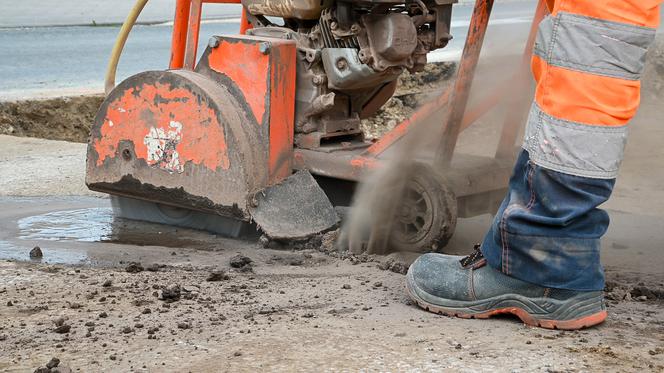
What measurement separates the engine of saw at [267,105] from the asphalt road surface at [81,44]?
581 mm

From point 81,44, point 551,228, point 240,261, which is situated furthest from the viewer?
point 81,44

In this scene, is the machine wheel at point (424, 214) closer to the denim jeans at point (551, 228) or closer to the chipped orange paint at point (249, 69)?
the chipped orange paint at point (249, 69)

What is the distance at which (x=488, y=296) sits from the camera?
280 cm

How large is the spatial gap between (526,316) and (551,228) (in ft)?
0.94

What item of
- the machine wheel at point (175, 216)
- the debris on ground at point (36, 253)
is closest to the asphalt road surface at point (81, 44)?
the machine wheel at point (175, 216)

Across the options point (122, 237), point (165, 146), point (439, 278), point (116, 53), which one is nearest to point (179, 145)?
point (165, 146)

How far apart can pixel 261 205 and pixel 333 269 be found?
0.51 m

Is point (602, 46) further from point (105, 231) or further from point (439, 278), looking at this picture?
point (105, 231)

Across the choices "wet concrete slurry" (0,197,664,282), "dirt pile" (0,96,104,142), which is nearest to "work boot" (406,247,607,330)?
"wet concrete slurry" (0,197,664,282)

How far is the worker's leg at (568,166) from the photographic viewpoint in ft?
8.18

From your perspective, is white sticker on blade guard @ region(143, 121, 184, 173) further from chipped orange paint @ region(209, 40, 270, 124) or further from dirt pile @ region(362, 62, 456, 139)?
dirt pile @ region(362, 62, 456, 139)

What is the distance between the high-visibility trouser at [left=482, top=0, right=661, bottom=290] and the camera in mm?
2490

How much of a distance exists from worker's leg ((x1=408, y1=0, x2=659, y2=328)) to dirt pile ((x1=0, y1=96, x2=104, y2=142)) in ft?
16.8

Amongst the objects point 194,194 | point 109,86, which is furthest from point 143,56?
point 194,194
